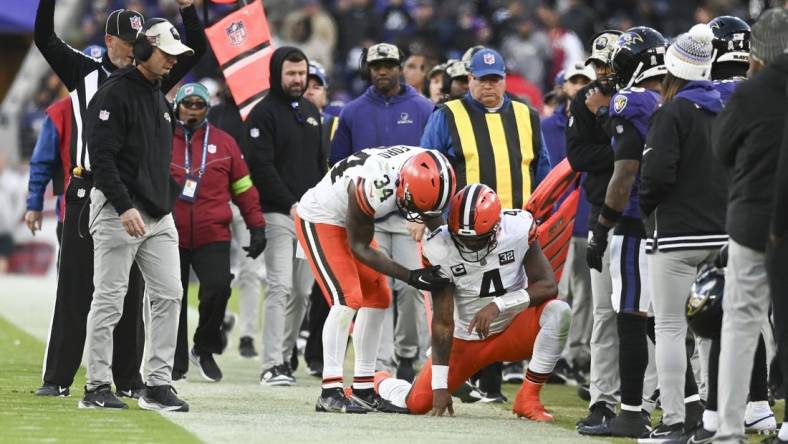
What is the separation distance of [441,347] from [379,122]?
2.76 meters

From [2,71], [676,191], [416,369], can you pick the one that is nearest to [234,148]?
[416,369]

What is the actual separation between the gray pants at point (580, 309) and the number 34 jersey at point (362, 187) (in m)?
2.68

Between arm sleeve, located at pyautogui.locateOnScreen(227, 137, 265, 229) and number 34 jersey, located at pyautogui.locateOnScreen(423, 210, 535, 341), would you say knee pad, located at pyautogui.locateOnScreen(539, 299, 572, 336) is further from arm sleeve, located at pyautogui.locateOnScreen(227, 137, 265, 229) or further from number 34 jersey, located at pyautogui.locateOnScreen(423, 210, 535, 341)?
arm sleeve, located at pyautogui.locateOnScreen(227, 137, 265, 229)

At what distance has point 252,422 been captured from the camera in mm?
7762

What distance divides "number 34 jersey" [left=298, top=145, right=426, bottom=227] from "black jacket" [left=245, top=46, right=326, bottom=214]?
1.75 metres

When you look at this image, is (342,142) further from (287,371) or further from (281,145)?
(287,371)

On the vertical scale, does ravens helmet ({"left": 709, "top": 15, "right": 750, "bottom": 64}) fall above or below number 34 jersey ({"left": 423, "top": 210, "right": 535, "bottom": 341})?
above

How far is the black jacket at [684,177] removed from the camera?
23.0 feet

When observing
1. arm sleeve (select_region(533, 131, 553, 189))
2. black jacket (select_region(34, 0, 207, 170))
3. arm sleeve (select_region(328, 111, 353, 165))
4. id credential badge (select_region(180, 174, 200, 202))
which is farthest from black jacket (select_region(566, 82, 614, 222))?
id credential badge (select_region(180, 174, 200, 202))

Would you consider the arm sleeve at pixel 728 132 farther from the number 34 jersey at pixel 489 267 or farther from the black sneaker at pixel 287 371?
the black sneaker at pixel 287 371

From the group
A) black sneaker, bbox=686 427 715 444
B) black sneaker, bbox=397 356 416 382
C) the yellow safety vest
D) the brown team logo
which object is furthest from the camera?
the brown team logo

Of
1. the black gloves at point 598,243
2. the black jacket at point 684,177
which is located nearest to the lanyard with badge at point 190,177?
the black gloves at point 598,243

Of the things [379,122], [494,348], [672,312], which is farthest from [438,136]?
[672,312]

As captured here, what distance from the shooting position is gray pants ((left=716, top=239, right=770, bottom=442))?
6.37 meters
